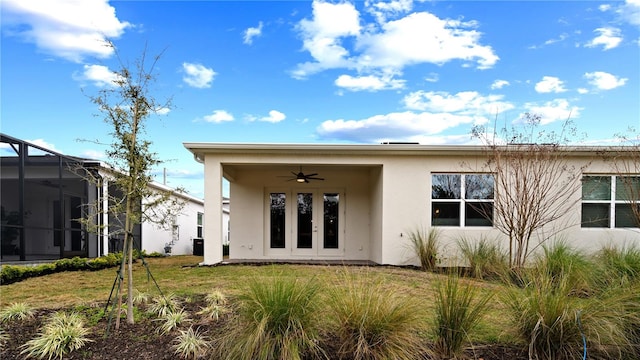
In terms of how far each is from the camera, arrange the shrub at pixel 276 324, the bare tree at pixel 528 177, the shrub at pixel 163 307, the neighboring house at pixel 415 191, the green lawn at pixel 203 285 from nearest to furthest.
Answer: the shrub at pixel 276 324
the green lawn at pixel 203 285
the shrub at pixel 163 307
the bare tree at pixel 528 177
the neighboring house at pixel 415 191

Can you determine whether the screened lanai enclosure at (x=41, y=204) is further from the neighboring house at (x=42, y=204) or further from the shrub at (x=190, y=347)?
the shrub at (x=190, y=347)

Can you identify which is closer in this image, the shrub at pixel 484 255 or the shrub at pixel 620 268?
the shrub at pixel 620 268

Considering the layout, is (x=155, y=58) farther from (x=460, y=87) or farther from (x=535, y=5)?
(x=460, y=87)

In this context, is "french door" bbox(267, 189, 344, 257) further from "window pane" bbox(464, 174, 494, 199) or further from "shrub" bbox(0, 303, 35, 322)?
"shrub" bbox(0, 303, 35, 322)

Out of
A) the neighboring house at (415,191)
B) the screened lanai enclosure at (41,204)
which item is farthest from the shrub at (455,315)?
the screened lanai enclosure at (41,204)

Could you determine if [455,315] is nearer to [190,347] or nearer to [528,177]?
[190,347]

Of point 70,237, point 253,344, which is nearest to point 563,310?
point 253,344

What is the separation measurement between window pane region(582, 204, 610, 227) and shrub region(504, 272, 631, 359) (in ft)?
26.2

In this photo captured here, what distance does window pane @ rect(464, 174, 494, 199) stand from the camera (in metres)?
10.0

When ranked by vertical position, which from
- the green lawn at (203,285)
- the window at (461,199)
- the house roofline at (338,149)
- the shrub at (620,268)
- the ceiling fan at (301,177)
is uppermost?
the house roofline at (338,149)

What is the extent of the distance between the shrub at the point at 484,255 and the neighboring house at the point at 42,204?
7206mm

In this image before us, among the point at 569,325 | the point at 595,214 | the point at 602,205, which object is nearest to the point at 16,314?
the point at 569,325

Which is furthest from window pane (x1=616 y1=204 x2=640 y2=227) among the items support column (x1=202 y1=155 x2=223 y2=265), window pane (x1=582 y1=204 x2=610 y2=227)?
support column (x1=202 y1=155 x2=223 y2=265)

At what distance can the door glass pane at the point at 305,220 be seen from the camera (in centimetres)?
1233
